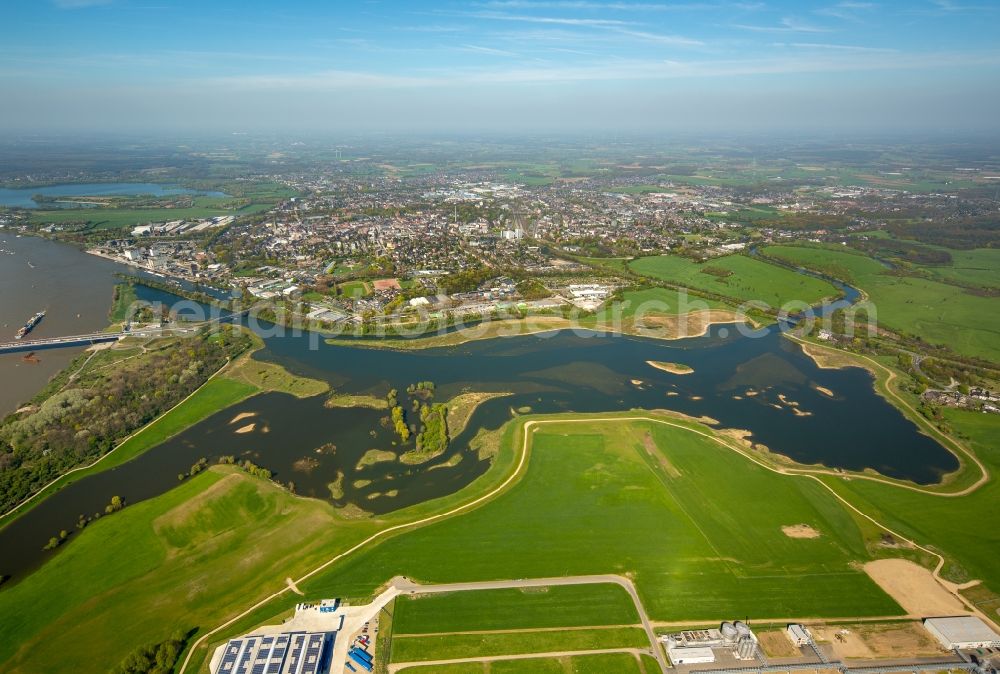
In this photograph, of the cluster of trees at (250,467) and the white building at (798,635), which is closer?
the white building at (798,635)

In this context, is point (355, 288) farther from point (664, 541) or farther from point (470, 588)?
point (664, 541)

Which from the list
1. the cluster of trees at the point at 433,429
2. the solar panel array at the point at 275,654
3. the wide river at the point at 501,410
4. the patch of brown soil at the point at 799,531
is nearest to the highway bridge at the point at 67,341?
the wide river at the point at 501,410

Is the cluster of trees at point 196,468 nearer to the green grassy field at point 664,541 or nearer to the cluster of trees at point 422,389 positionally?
the green grassy field at point 664,541

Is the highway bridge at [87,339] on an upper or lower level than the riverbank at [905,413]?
upper

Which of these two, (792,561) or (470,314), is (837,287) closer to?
(470,314)

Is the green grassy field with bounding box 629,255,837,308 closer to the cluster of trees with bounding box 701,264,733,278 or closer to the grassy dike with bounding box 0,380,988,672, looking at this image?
the cluster of trees with bounding box 701,264,733,278

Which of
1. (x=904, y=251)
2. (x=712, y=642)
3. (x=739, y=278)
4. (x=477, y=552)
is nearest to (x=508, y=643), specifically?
(x=477, y=552)

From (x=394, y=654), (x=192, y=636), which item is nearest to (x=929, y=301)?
(x=394, y=654)
